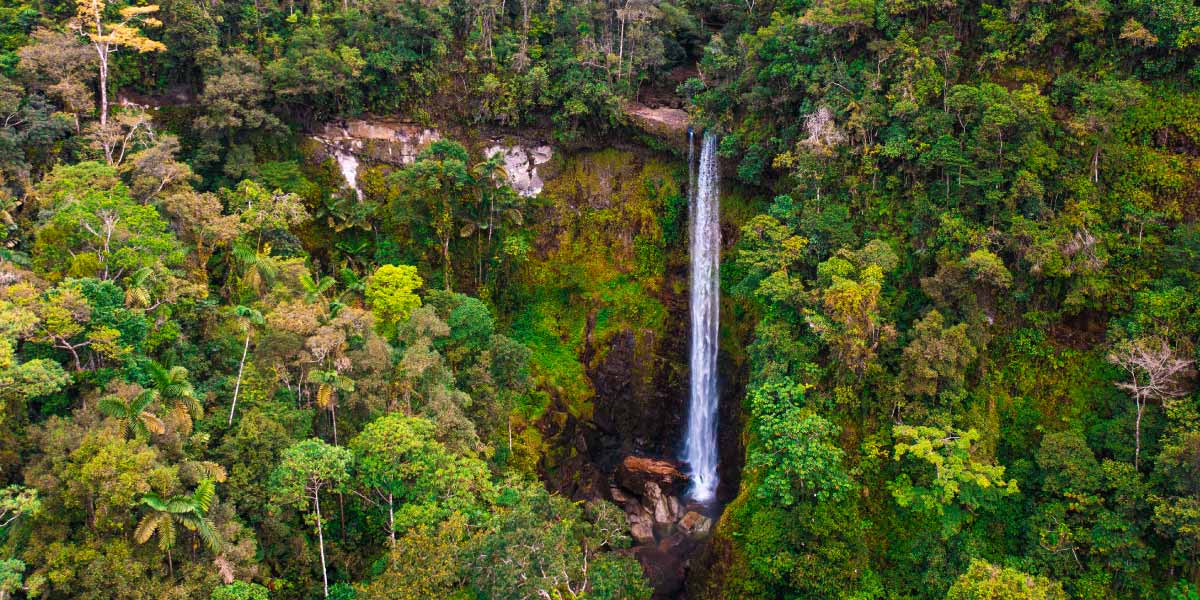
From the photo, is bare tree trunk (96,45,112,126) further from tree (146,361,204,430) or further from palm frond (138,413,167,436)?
palm frond (138,413,167,436)

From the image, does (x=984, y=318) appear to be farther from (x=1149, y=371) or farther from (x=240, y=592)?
(x=240, y=592)

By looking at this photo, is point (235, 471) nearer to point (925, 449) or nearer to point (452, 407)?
point (452, 407)

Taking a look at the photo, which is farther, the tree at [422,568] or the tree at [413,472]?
the tree at [413,472]

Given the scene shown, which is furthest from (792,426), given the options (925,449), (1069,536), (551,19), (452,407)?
(551,19)

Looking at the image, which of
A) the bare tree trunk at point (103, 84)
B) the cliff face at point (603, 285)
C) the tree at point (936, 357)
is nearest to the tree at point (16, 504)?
the bare tree trunk at point (103, 84)

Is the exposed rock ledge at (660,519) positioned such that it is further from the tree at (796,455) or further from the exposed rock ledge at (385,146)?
the exposed rock ledge at (385,146)
